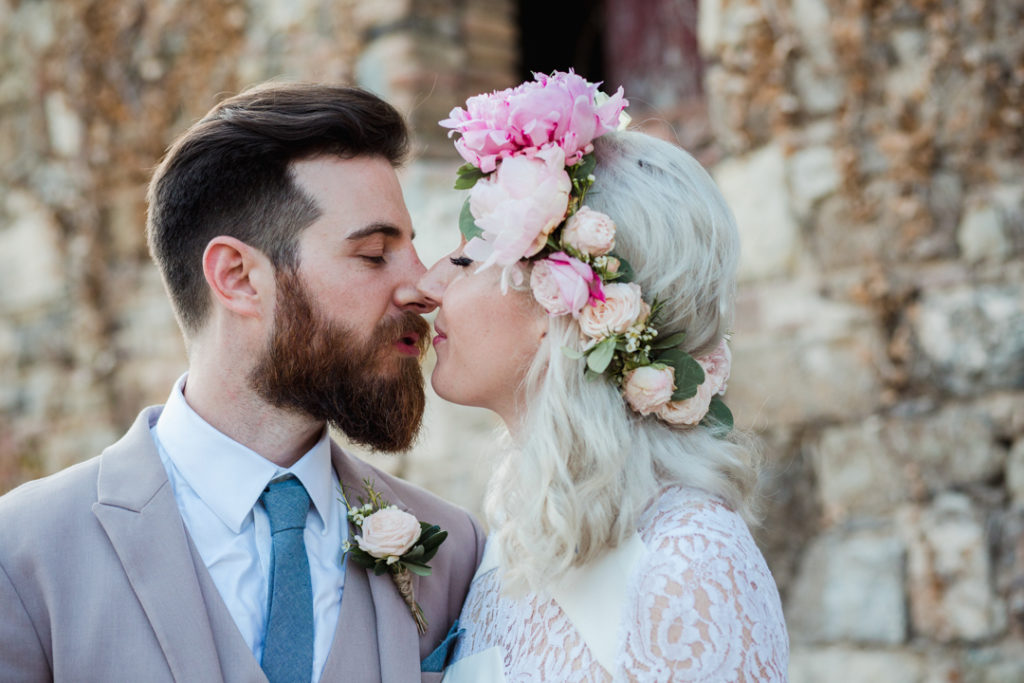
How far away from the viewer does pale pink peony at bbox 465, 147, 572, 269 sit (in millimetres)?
2014

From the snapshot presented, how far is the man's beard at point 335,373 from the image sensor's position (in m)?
2.25

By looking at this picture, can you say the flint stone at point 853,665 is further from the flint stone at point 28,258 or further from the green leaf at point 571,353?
the flint stone at point 28,258

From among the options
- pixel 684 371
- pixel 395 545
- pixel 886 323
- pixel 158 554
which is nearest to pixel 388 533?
pixel 395 545

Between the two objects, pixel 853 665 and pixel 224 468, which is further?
pixel 853 665

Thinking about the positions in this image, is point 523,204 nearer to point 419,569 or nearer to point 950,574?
point 419,569

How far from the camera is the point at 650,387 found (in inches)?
78.9

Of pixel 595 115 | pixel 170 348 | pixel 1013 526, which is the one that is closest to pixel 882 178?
pixel 1013 526

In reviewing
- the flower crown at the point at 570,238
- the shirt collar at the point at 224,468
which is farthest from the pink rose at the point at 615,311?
the shirt collar at the point at 224,468

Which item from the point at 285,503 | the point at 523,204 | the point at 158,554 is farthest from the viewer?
the point at 285,503

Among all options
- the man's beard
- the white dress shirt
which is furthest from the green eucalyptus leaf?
the man's beard

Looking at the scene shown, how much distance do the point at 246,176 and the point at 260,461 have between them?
0.66 metres

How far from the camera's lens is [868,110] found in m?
3.53

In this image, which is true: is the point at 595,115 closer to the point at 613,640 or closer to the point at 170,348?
the point at 613,640

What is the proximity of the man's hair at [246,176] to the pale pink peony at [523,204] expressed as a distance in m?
0.48
